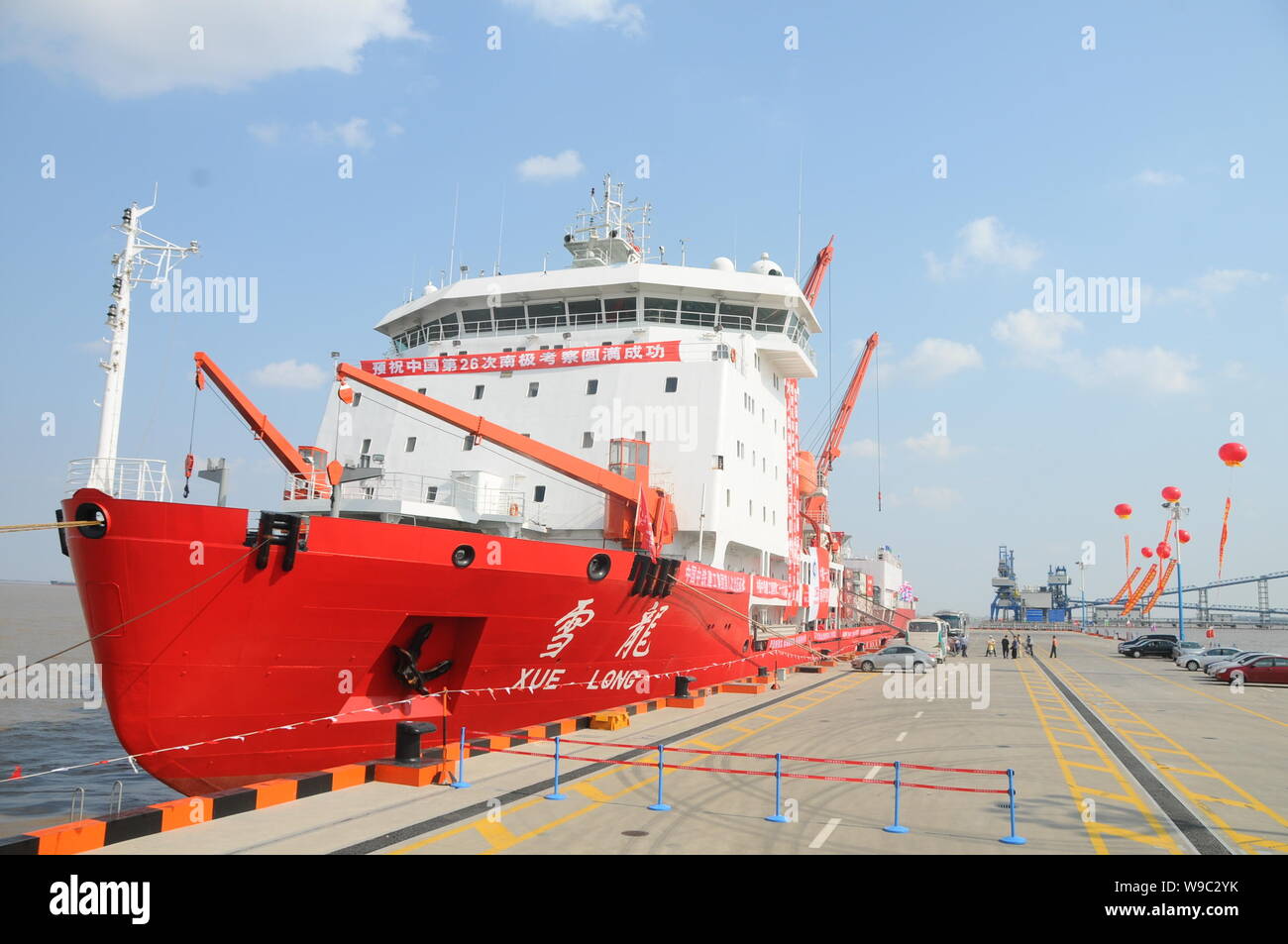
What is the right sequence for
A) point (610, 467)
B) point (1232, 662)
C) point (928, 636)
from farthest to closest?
point (928, 636)
point (1232, 662)
point (610, 467)

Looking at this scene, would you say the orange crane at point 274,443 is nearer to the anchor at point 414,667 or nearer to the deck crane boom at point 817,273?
the anchor at point 414,667

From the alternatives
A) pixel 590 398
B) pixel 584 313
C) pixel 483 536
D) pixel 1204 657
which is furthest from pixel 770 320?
pixel 1204 657

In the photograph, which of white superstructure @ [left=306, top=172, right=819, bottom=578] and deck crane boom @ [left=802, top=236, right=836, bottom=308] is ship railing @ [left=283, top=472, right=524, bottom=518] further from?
deck crane boom @ [left=802, top=236, right=836, bottom=308]

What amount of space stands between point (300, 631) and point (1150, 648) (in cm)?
4628

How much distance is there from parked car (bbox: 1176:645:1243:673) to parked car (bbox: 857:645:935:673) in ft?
37.5

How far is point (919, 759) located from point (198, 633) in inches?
382

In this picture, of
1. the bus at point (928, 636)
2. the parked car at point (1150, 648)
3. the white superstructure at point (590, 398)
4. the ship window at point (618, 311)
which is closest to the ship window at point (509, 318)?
the white superstructure at point (590, 398)

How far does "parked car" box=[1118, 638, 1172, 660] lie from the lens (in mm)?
43844

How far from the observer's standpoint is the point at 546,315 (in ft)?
72.2

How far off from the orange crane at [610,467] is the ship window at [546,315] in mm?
5286

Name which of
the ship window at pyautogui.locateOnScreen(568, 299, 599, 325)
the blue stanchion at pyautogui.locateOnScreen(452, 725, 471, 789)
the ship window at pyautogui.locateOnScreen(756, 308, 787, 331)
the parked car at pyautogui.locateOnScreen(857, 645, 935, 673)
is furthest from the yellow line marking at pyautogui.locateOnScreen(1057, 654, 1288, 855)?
the ship window at pyautogui.locateOnScreen(568, 299, 599, 325)

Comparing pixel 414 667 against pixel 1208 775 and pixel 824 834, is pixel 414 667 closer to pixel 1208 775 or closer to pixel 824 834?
pixel 824 834
